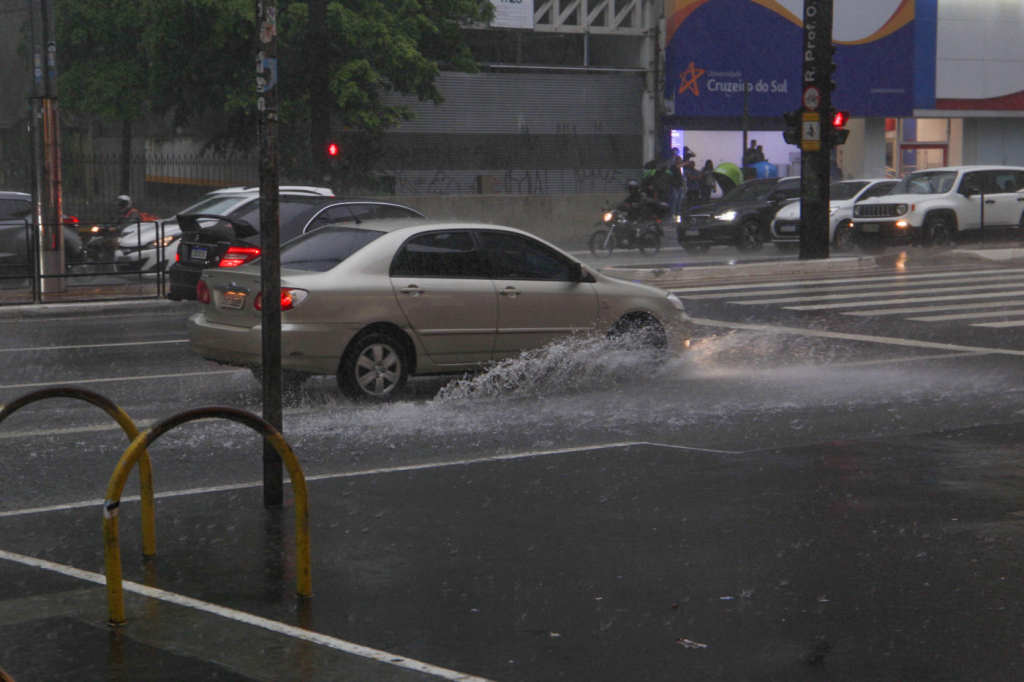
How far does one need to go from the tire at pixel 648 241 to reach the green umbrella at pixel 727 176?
11.2 meters

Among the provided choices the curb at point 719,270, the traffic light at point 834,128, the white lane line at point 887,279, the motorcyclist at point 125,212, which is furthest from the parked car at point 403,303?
the traffic light at point 834,128

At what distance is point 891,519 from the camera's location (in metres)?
6.74

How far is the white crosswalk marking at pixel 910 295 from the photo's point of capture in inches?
654

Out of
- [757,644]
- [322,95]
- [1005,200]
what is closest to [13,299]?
[322,95]

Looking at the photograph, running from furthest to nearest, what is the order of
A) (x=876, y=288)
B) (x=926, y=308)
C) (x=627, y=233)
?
(x=627, y=233) < (x=876, y=288) < (x=926, y=308)

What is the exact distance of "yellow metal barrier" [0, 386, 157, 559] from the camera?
562 centimetres

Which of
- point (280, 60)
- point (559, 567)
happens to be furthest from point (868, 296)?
point (280, 60)

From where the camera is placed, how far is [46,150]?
756 inches

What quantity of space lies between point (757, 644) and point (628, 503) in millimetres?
2229

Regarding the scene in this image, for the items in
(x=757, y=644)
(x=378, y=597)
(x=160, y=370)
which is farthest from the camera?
(x=160, y=370)

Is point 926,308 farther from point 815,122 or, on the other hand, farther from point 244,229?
point 244,229

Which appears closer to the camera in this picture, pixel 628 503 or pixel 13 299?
pixel 628 503

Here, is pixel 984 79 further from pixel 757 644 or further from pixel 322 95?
pixel 757 644

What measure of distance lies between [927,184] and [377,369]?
19.8 m
